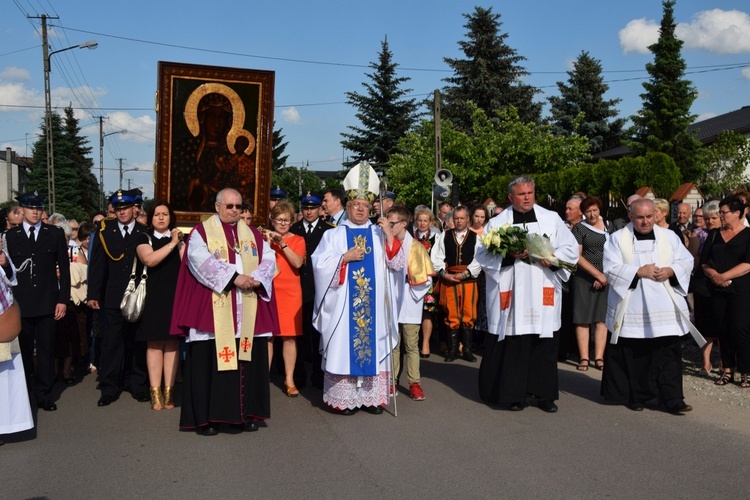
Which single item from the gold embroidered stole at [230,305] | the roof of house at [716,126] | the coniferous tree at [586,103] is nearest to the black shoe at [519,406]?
the gold embroidered stole at [230,305]

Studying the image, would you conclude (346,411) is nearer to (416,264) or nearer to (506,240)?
(416,264)

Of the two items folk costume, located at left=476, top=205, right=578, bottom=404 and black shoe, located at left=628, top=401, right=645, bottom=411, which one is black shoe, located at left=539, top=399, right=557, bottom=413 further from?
black shoe, located at left=628, top=401, right=645, bottom=411

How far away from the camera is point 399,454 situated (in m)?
5.79

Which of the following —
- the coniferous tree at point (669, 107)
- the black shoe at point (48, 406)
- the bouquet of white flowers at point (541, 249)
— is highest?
the coniferous tree at point (669, 107)

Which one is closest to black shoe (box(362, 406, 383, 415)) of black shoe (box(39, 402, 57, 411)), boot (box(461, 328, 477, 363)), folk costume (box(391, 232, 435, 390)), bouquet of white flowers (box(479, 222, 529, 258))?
folk costume (box(391, 232, 435, 390))

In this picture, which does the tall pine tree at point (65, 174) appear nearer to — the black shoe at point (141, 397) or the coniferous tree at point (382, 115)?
the coniferous tree at point (382, 115)

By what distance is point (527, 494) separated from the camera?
4863mm

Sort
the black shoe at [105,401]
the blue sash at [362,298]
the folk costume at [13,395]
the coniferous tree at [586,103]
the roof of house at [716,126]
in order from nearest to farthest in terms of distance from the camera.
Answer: the folk costume at [13,395] → the blue sash at [362,298] → the black shoe at [105,401] → the roof of house at [716,126] → the coniferous tree at [586,103]

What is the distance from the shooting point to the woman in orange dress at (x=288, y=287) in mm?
7965

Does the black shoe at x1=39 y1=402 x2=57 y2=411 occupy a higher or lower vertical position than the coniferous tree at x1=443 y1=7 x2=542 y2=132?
lower

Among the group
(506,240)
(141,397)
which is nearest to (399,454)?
(506,240)

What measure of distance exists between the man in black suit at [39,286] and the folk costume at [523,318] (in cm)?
414

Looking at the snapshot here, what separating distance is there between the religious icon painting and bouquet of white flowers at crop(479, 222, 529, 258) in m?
4.35

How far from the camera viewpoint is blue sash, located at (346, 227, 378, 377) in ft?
23.4
